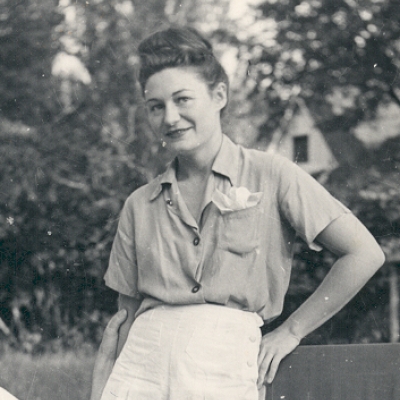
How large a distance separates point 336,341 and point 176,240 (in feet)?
1.77

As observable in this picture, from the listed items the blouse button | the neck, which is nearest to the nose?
the neck

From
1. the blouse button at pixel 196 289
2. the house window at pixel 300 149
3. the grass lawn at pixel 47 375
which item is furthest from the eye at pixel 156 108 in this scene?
the grass lawn at pixel 47 375

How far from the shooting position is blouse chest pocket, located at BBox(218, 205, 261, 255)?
Result: 1609 millimetres

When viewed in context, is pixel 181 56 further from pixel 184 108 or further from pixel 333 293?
pixel 333 293

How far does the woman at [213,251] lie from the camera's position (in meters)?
1.55

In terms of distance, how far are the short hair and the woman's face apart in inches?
0.8

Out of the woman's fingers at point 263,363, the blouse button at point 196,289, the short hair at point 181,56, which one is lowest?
the woman's fingers at point 263,363

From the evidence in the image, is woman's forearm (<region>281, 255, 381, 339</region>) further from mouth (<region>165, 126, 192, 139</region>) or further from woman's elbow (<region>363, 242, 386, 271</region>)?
mouth (<region>165, 126, 192, 139</region>)

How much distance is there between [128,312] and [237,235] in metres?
0.42

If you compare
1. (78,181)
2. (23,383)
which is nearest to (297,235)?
(78,181)

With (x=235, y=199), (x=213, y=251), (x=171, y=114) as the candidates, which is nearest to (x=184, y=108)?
(x=171, y=114)

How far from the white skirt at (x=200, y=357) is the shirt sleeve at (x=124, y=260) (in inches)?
8.3

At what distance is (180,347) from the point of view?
5.07 feet

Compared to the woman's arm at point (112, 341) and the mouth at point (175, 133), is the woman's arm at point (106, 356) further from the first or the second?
the mouth at point (175, 133)
